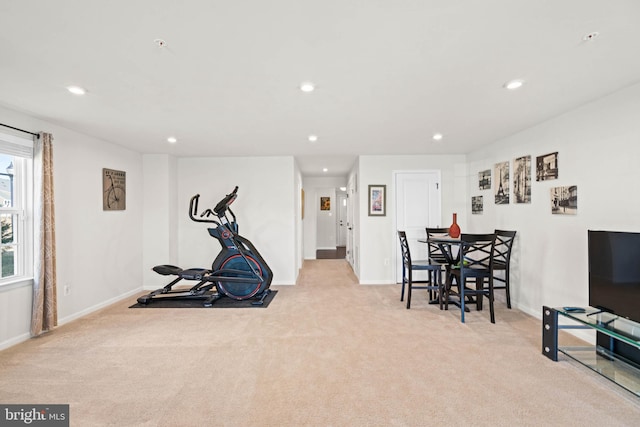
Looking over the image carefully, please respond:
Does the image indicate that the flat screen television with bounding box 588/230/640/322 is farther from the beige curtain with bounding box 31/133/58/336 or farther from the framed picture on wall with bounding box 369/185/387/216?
the beige curtain with bounding box 31/133/58/336

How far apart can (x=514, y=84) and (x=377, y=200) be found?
3.27 meters

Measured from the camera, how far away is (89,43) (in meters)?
1.91

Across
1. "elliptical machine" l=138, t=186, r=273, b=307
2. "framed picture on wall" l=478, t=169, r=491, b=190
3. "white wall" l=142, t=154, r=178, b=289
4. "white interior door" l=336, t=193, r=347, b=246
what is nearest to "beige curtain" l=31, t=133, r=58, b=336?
"elliptical machine" l=138, t=186, r=273, b=307

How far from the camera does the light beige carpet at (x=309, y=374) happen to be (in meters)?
2.01

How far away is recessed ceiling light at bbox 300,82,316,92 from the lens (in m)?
2.52

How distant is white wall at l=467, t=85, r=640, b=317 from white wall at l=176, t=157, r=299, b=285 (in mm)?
3365

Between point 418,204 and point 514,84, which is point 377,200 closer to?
point 418,204

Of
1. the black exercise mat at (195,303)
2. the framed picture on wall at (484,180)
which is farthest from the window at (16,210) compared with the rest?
the framed picture on wall at (484,180)

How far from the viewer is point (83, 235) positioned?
13.4 ft

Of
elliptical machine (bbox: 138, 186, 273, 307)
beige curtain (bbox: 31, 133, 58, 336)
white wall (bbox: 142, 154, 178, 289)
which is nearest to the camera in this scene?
beige curtain (bbox: 31, 133, 58, 336)

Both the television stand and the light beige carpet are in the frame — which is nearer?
the light beige carpet

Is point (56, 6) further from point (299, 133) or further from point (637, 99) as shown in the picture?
point (637, 99)

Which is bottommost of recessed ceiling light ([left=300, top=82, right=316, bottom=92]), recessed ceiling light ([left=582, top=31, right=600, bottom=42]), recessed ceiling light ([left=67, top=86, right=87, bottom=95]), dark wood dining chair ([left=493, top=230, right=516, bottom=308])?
dark wood dining chair ([left=493, top=230, right=516, bottom=308])

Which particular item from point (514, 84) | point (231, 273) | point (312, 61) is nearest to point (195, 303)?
point (231, 273)
